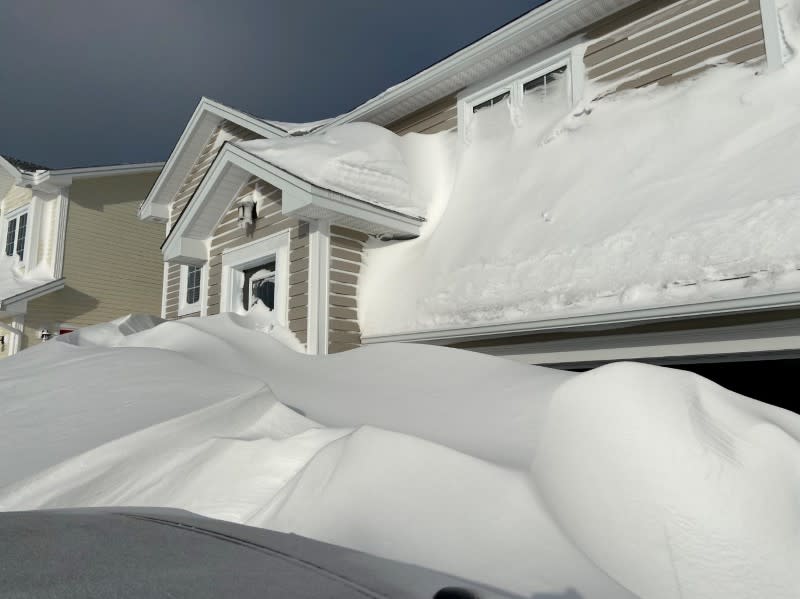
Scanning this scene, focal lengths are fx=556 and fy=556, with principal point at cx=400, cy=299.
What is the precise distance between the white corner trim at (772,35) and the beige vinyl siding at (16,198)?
50.8 ft

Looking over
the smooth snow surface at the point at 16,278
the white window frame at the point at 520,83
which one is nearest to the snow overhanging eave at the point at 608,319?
the white window frame at the point at 520,83

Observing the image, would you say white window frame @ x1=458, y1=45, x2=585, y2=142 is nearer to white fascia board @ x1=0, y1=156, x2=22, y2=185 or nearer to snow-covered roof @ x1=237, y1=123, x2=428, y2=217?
snow-covered roof @ x1=237, y1=123, x2=428, y2=217

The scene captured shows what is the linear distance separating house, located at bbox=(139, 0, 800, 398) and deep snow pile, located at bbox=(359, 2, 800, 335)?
10 centimetres

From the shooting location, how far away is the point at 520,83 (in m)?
7.24

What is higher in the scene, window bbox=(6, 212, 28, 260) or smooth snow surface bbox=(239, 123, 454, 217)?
window bbox=(6, 212, 28, 260)

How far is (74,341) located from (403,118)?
5606mm

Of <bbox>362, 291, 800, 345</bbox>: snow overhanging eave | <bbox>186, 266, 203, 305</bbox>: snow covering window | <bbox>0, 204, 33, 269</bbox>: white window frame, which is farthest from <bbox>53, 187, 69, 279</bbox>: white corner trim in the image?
<bbox>362, 291, 800, 345</bbox>: snow overhanging eave

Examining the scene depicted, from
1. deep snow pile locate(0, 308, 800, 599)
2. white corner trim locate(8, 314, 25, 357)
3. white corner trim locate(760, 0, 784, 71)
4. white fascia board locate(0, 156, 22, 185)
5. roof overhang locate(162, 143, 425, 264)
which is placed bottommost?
deep snow pile locate(0, 308, 800, 599)

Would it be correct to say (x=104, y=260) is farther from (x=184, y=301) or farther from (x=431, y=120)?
(x=431, y=120)

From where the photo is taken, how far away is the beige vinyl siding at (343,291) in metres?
6.56

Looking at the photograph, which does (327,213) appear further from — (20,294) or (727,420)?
(20,294)

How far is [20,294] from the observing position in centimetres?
1210

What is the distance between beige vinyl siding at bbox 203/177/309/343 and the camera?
6.71 meters

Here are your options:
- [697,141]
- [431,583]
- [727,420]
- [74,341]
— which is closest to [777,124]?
[697,141]
